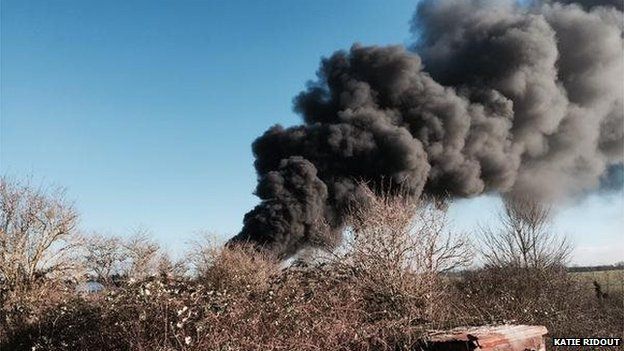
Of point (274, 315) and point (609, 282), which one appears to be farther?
point (609, 282)

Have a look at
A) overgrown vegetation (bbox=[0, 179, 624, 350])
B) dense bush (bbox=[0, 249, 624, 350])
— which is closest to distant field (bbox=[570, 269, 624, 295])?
overgrown vegetation (bbox=[0, 179, 624, 350])

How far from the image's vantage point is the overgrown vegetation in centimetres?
770

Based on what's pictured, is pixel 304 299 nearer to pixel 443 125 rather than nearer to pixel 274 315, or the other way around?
pixel 274 315

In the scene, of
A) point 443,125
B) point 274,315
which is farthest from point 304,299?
point 443,125

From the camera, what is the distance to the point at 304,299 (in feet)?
29.6

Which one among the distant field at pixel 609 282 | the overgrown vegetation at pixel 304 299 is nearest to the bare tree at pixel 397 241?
the overgrown vegetation at pixel 304 299

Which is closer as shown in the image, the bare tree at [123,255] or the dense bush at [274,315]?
the dense bush at [274,315]

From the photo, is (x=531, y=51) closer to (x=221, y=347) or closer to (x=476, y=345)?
(x=476, y=345)

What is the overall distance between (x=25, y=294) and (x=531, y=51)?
21.5 m

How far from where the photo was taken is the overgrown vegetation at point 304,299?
7699 mm

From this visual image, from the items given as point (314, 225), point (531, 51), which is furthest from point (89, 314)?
point (531, 51)

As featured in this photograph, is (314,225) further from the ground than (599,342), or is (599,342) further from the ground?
(314,225)

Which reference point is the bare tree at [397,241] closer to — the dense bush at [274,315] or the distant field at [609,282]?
the dense bush at [274,315]

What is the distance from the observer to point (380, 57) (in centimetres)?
2391
